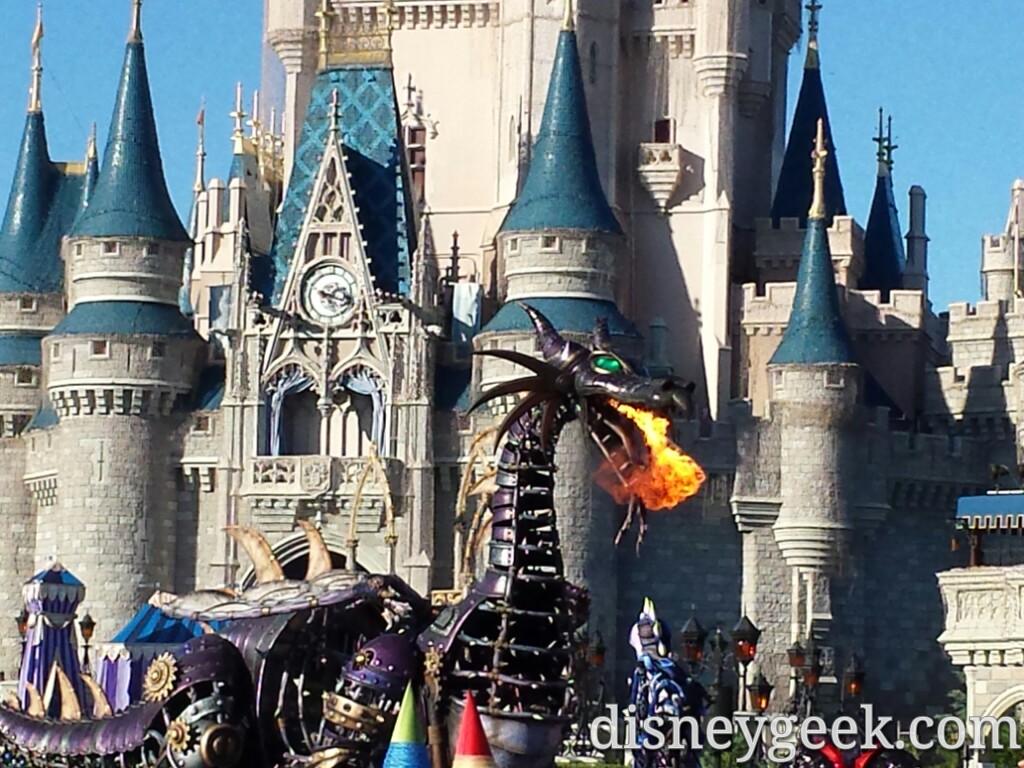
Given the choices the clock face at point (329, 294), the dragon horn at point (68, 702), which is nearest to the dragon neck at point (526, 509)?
the dragon horn at point (68, 702)

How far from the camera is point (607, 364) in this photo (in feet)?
103

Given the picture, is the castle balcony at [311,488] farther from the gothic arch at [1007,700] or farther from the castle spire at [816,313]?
the gothic arch at [1007,700]

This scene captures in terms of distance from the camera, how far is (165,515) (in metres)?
63.8

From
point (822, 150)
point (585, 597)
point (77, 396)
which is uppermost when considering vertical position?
point (822, 150)

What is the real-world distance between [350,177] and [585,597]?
33.0 meters

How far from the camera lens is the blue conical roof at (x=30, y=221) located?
67.8m

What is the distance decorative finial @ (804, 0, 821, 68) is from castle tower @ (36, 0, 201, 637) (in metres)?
13.7

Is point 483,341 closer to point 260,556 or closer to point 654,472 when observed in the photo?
point 260,556

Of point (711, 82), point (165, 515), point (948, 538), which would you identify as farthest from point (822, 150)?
point (165, 515)

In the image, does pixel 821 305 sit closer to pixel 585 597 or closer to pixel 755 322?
pixel 755 322

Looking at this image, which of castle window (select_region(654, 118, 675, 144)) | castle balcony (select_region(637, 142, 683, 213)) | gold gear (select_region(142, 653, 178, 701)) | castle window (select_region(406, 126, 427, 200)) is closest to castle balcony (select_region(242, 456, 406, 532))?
castle balcony (select_region(637, 142, 683, 213))

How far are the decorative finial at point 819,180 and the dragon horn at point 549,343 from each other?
3318 centimetres

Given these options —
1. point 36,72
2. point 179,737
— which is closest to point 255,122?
point 36,72

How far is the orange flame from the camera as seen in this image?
31.0m
